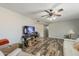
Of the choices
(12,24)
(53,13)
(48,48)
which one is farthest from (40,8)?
(48,48)

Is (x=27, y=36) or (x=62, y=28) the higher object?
(x=62, y=28)

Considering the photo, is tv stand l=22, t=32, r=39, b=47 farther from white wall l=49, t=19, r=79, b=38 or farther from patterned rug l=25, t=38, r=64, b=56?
white wall l=49, t=19, r=79, b=38

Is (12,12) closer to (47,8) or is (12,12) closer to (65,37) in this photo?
(47,8)

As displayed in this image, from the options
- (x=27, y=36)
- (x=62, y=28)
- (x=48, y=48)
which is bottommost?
(x=48, y=48)

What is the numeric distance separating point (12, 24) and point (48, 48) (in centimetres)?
58

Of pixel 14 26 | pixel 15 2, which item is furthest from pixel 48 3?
pixel 14 26

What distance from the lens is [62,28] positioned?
1759mm

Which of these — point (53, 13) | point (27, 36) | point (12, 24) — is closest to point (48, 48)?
point (27, 36)

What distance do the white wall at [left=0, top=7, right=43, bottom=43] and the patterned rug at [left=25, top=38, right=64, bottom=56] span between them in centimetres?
15

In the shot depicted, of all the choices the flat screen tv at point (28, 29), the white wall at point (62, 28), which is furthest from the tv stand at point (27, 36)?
the white wall at point (62, 28)

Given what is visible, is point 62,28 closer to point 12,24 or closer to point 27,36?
point 27,36

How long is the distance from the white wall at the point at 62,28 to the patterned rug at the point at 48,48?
85 mm

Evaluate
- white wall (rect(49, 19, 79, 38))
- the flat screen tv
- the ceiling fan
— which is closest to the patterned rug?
white wall (rect(49, 19, 79, 38))

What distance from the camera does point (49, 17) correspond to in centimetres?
172
